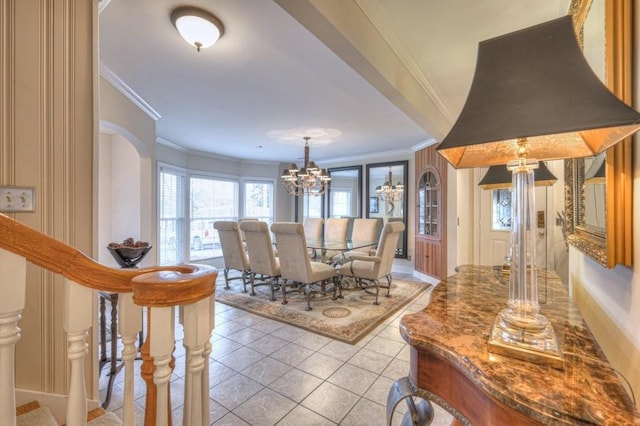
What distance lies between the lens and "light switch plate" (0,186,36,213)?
47.9 inches

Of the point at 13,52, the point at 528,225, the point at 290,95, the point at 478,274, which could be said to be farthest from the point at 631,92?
the point at 290,95

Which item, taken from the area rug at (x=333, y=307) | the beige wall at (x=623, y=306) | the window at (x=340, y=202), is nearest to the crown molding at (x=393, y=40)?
the beige wall at (x=623, y=306)

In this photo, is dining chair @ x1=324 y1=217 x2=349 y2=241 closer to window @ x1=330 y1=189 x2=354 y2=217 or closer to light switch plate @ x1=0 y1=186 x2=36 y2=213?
window @ x1=330 y1=189 x2=354 y2=217

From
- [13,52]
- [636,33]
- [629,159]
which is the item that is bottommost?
[629,159]

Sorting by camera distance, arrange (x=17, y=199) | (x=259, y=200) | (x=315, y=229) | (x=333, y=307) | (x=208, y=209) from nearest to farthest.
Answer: (x=17, y=199) → (x=333, y=307) → (x=315, y=229) → (x=208, y=209) → (x=259, y=200)

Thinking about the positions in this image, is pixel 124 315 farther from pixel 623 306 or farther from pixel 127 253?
pixel 127 253

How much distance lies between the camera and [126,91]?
2.93m

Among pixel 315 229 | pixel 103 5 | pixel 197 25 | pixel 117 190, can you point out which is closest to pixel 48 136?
pixel 103 5

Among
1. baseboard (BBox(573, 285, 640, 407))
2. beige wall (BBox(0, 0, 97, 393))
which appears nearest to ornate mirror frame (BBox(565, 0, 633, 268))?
baseboard (BBox(573, 285, 640, 407))

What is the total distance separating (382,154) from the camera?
618 centimetres

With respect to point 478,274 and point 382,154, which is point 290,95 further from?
point 382,154

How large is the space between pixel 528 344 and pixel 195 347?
88cm

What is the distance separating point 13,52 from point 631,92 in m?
2.34

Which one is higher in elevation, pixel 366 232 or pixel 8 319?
pixel 8 319
